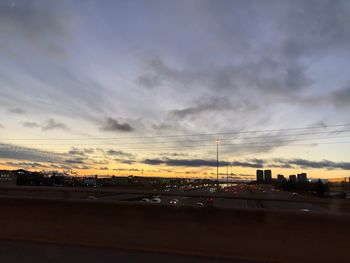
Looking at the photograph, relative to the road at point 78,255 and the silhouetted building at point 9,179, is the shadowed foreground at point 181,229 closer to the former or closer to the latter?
the road at point 78,255

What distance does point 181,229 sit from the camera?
8.05 meters

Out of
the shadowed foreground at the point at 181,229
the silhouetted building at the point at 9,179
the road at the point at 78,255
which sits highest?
the silhouetted building at the point at 9,179

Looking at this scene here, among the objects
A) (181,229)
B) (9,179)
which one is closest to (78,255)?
(181,229)

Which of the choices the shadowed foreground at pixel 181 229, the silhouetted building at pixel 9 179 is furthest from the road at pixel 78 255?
the silhouetted building at pixel 9 179

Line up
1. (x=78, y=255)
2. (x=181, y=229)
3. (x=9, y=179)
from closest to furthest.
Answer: (x=78, y=255), (x=181, y=229), (x=9, y=179)

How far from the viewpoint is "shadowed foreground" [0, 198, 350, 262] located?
7.23 m

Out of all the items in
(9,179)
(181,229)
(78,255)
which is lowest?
(78,255)

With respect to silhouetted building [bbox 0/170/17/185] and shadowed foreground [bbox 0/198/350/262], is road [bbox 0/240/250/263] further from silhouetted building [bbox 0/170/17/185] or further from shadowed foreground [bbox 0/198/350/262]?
silhouetted building [bbox 0/170/17/185]

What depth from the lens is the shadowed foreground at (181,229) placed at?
7234 millimetres

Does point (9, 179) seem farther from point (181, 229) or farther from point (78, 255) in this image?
point (181, 229)

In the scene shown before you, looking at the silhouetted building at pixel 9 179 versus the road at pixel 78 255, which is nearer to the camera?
the road at pixel 78 255

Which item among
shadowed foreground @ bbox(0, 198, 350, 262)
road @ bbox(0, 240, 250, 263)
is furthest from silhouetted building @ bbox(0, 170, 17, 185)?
road @ bbox(0, 240, 250, 263)

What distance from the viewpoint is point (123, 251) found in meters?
8.06

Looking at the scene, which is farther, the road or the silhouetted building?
the silhouetted building
